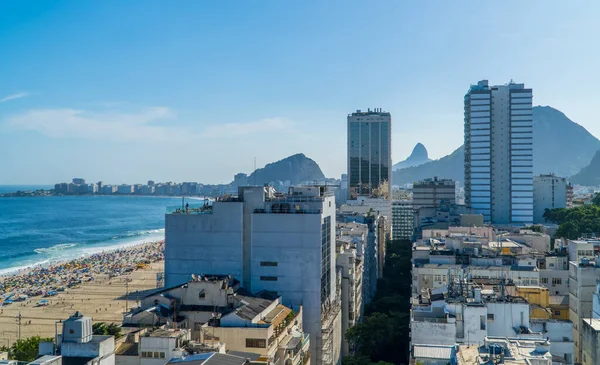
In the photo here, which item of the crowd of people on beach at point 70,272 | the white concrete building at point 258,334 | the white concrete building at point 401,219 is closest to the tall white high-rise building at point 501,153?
the white concrete building at point 401,219

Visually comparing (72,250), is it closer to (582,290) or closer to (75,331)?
(582,290)

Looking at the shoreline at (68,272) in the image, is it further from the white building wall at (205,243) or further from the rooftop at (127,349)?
the rooftop at (127,349)

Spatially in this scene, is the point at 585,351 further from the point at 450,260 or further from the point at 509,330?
the point at 450,260

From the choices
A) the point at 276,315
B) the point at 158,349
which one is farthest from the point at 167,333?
the point at 276,315

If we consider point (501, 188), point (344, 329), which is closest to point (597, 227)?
point (501, 188)

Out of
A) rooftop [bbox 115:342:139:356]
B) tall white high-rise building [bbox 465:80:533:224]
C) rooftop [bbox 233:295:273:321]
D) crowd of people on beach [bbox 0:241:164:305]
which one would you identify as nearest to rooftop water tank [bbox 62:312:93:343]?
rooftop [bbox 115:342:139:356]

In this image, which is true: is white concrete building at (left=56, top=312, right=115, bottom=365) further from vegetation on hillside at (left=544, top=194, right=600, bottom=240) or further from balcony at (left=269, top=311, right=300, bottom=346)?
vegetation on hillside at (left=544, top=194, right=600, bottom=240)
